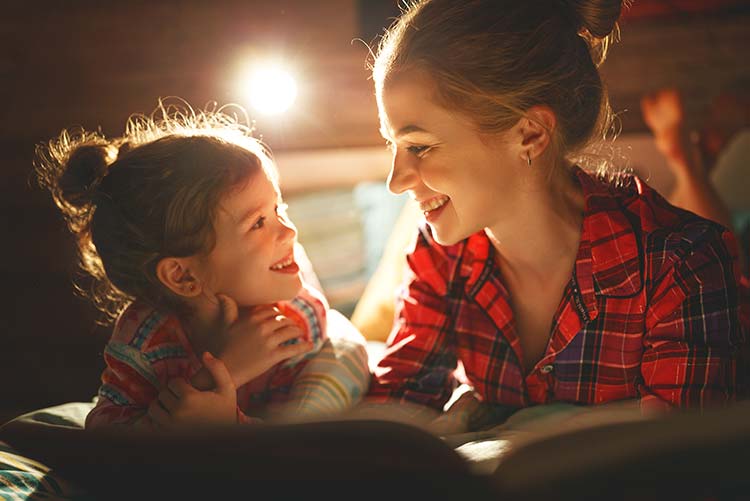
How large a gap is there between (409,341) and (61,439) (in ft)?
A: 2.40

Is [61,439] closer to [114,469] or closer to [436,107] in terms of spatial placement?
[114,469]

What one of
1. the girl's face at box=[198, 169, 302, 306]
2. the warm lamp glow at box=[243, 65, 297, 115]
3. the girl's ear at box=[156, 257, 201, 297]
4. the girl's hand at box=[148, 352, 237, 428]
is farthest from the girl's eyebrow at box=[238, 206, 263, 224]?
the warm lamp glow at box=[243, 65, 297, 115]

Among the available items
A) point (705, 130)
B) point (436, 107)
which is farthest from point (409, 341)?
point (705, 130)

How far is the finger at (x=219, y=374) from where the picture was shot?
1.16 m

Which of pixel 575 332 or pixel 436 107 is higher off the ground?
pixel 436 107

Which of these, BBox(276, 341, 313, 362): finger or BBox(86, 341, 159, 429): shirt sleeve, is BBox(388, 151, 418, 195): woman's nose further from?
BBox(86, 341, 159, 429): shirt sleeve

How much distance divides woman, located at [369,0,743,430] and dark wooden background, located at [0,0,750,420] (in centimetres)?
106

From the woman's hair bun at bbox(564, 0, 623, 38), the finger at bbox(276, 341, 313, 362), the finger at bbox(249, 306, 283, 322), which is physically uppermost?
the woman's hair bun at bbox(564, 0, 623, 38)

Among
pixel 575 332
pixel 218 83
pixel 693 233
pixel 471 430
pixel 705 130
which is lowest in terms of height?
pixel 471 430

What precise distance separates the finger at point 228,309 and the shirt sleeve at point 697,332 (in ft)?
2.10

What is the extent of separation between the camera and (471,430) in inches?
51.3

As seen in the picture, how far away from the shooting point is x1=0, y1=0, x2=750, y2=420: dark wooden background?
2297mm

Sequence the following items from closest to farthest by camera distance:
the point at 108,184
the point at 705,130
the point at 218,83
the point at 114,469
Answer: the point at 114,469
the point at 108,184
the point at 705,130
the point at 218,83

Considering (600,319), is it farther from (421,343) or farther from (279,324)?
(279,324)
